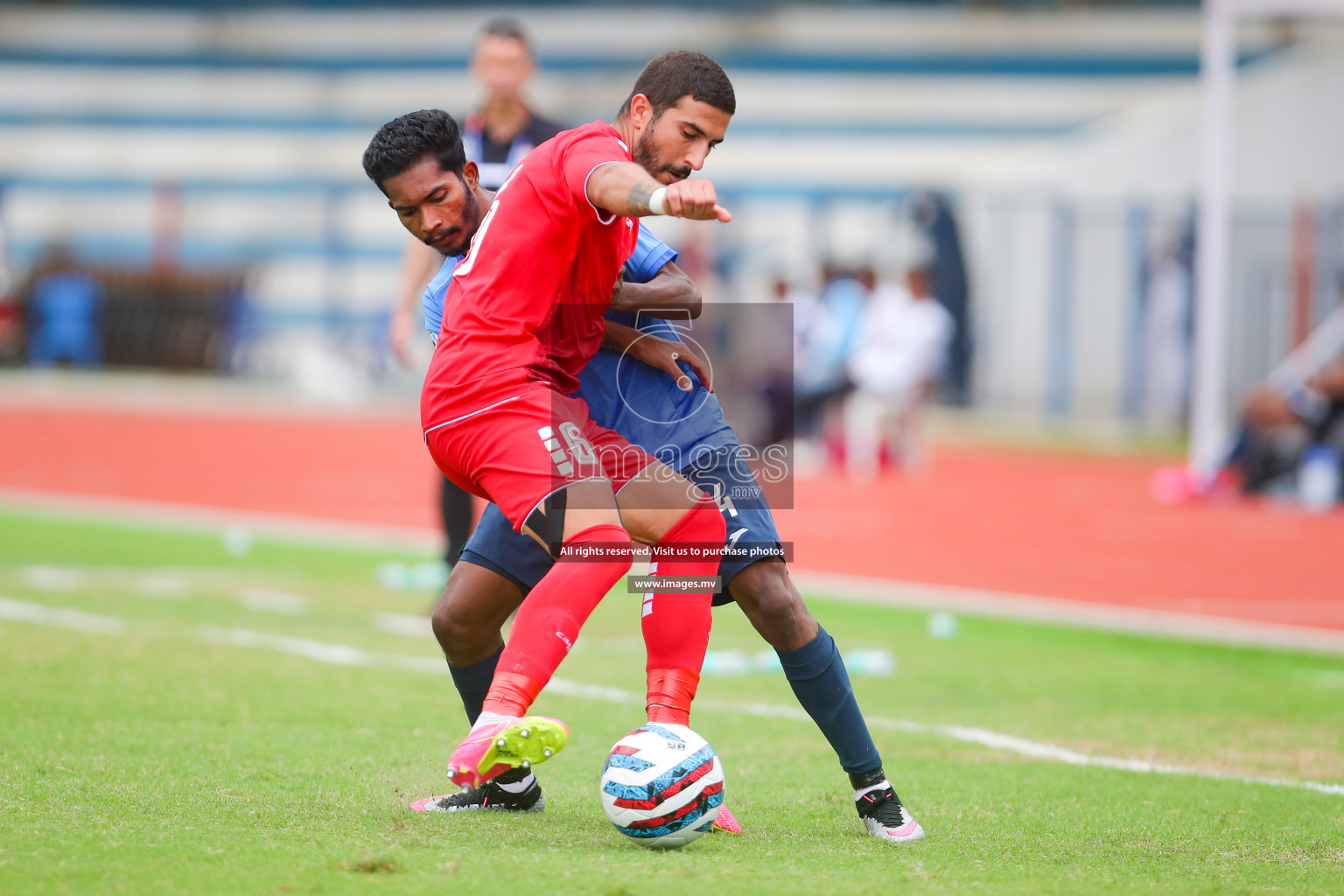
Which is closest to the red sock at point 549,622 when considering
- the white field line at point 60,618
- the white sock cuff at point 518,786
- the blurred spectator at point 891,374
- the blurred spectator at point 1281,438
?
the white sock cuff at point 518,786

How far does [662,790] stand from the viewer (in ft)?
12.4

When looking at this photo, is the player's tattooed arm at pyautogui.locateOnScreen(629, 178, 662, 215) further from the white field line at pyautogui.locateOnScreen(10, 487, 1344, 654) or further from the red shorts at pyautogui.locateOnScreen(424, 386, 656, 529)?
the white field line at pyautogui.locateOnScreen(10, 487, 1344, 654)

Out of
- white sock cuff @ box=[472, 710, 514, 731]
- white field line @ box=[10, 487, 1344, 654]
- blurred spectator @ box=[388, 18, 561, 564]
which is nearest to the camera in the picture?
white sock cuff @ box=[472, 710, 514, 731]

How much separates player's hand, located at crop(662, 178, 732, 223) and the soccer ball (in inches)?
52.2

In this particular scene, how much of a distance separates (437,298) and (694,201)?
1275 millimetres

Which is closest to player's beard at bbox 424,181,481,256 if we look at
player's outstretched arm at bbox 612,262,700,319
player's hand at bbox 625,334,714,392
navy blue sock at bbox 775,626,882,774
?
player's outstretched arm at bbox 612,262,700,319

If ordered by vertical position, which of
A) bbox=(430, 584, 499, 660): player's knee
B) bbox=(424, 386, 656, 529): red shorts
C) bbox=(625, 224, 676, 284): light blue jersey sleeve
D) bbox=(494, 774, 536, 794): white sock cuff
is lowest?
bbox=(494, 774, 536, 794): white sock cuff

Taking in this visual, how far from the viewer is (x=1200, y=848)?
4.04 meters

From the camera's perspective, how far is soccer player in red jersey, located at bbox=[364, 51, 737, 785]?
3.81 m

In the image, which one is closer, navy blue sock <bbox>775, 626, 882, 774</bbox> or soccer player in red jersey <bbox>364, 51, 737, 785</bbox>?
soccer player in red jersey <bbox>364, 51, 737, 785</bbox>

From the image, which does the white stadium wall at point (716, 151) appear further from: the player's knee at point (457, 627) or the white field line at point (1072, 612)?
the player's knee at point (457, 627)

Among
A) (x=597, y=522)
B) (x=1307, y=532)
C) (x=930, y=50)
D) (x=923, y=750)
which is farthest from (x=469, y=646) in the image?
(x=930, y=50)

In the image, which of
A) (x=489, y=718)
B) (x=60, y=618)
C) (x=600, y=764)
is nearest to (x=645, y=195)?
(x=489, y=718)

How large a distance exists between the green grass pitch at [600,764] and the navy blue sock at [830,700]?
0.21 meters
